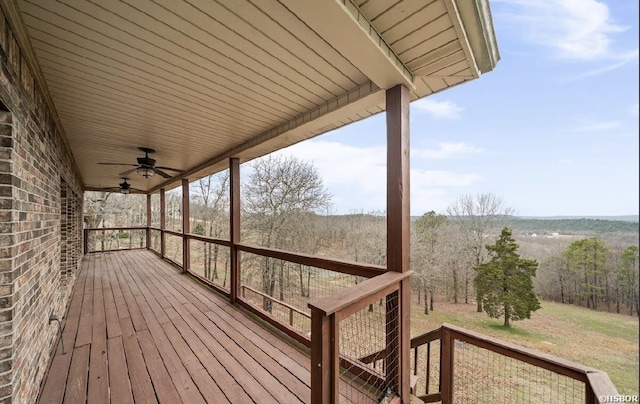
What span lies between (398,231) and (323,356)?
39.2 inches

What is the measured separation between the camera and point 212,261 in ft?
47.0

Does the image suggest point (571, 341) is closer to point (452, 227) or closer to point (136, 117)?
point (452, 227)

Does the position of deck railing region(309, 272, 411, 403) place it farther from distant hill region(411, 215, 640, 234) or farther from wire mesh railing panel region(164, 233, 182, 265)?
wire mesh railing panel region(164, 233, 182, 265)

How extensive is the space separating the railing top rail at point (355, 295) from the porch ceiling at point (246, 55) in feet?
4.48

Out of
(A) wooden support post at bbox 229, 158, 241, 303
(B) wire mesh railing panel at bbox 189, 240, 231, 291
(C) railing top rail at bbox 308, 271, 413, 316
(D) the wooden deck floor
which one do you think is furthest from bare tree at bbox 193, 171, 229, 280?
(C) railing top rail at bbox 308, 271, 413, 316

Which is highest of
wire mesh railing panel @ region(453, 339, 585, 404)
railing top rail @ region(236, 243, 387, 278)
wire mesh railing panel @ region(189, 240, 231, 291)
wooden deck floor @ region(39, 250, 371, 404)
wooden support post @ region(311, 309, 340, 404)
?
railing top rail @ region(236, 243, 387, 278)

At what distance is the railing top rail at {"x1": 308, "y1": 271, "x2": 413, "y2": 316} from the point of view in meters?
1.24

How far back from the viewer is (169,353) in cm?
246

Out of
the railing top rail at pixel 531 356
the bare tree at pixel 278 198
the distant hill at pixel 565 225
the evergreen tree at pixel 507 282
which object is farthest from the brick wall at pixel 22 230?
the evergreen tree at pixel 507 282

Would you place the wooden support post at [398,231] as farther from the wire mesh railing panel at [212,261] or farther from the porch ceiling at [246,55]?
the wire mesh railing panel at [212,261]

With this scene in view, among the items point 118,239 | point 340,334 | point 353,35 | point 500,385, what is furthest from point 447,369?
point 118,239

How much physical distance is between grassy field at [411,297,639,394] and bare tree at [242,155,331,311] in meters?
6.61

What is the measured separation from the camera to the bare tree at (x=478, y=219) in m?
12.8

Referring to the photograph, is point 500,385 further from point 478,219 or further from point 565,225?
point 478,219
